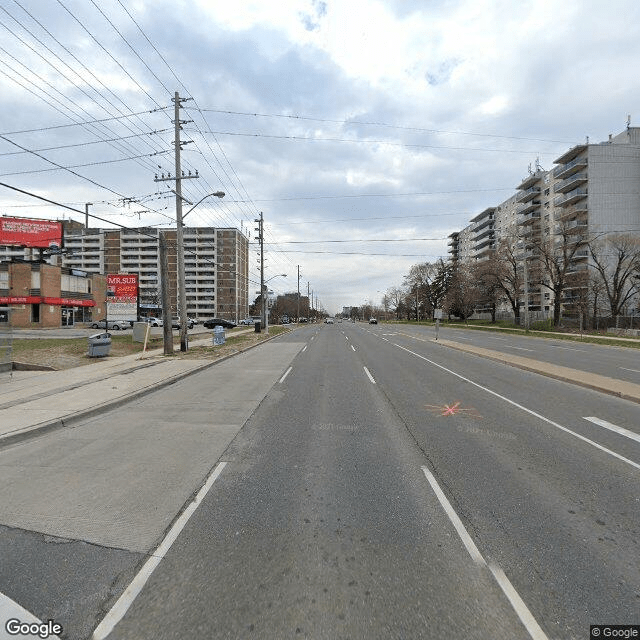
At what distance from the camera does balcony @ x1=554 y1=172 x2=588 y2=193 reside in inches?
2648

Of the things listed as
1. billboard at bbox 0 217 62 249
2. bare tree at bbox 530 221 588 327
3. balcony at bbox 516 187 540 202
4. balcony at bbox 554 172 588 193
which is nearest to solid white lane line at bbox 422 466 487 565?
bare tree at bbox 530 221 588 327

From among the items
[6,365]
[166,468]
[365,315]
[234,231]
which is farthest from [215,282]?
[166,468]

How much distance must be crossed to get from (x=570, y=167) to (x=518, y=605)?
84179 millimetres

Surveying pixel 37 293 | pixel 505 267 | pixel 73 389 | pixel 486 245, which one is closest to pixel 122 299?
pixel 73 389

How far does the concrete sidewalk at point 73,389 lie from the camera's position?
7.02 m

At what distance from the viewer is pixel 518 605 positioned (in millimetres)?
2531

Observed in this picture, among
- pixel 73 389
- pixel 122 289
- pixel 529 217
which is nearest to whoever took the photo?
pixel 73 389

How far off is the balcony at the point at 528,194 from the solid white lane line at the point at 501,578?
314ft

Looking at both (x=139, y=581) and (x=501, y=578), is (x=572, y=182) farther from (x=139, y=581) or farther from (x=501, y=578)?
(x=139, y=581)

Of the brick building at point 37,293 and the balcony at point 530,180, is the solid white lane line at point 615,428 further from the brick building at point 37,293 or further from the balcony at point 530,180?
the balcony at point 530,180

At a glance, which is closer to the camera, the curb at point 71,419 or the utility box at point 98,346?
the curb at point 71,419

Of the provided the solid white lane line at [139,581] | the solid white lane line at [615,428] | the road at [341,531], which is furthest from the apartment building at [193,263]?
the solid white lane line at [139,581]

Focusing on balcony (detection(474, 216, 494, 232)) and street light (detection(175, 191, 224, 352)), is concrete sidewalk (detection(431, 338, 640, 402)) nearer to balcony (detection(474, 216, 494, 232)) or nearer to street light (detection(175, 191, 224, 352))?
street light (detection(175, 191, 224, 352))

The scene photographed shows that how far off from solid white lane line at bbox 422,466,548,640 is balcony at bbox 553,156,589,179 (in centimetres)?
8116
